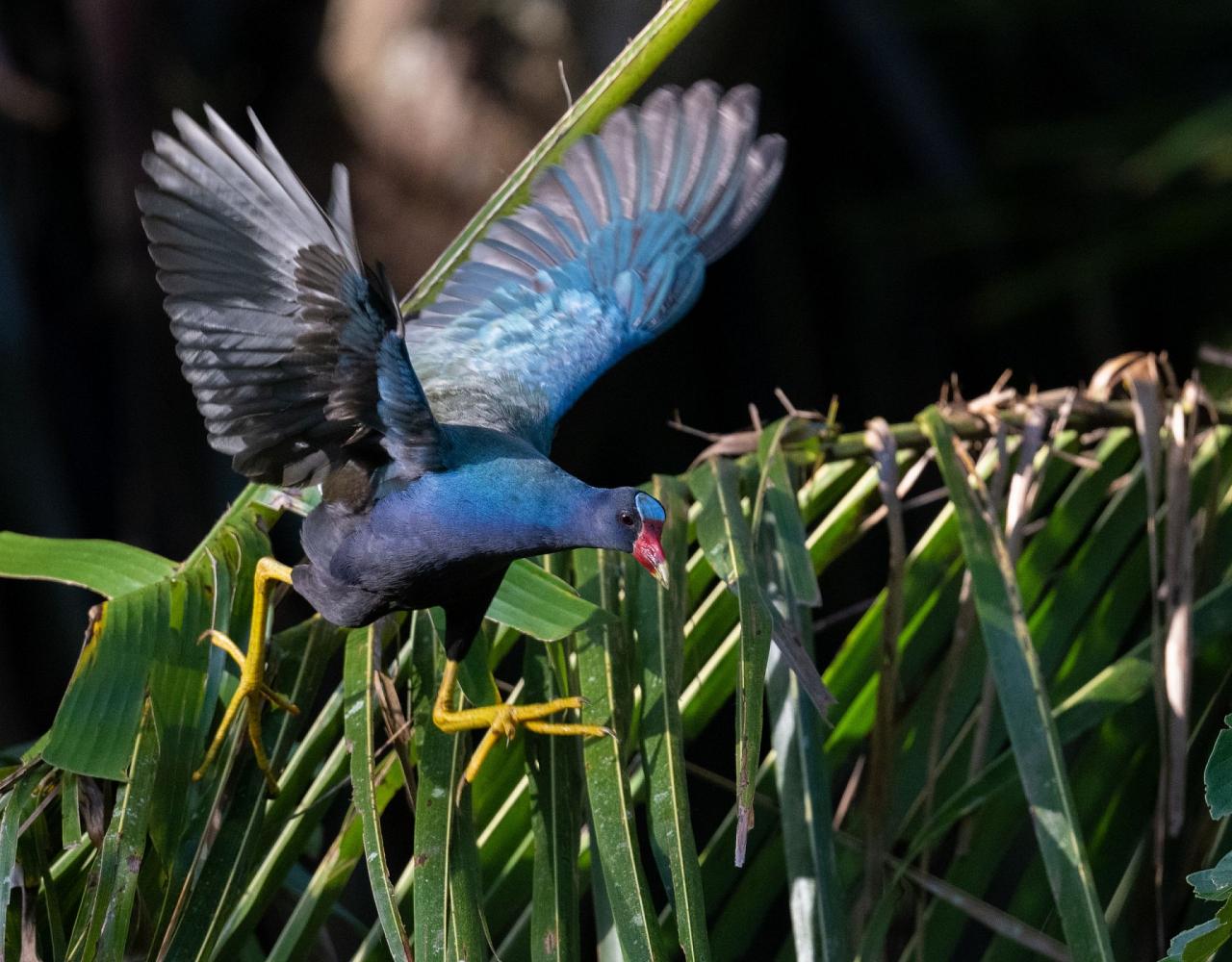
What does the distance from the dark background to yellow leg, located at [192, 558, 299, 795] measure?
2.14m

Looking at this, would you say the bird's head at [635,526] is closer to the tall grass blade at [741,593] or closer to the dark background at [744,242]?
the tall grass blade at [741,593]

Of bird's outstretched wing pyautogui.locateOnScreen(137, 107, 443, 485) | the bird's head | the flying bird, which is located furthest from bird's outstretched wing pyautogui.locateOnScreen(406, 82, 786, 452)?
the bird's head

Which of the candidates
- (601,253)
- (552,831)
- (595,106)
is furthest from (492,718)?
(601,253)

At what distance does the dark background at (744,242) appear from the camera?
372 cm

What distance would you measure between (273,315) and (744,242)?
3.94 meters

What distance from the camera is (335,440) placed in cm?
169

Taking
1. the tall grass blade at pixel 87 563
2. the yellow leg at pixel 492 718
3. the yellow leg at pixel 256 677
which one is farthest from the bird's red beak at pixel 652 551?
the tall grass blade at pixel 87 563

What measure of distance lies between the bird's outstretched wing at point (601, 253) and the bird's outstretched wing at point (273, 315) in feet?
1.09

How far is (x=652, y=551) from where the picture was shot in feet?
5.00

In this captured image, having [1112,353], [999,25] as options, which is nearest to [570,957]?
[1112,353]

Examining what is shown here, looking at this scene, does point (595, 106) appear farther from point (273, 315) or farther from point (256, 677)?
point (256, 677)

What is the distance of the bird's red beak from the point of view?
4.96 ft

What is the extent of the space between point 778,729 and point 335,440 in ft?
2.02

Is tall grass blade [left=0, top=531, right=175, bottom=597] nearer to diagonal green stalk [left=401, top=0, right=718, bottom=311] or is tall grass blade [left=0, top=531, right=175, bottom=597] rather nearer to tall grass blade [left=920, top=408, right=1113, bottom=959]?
diagonal green stalk [left=401, top=0, right=718, bottom=311]
